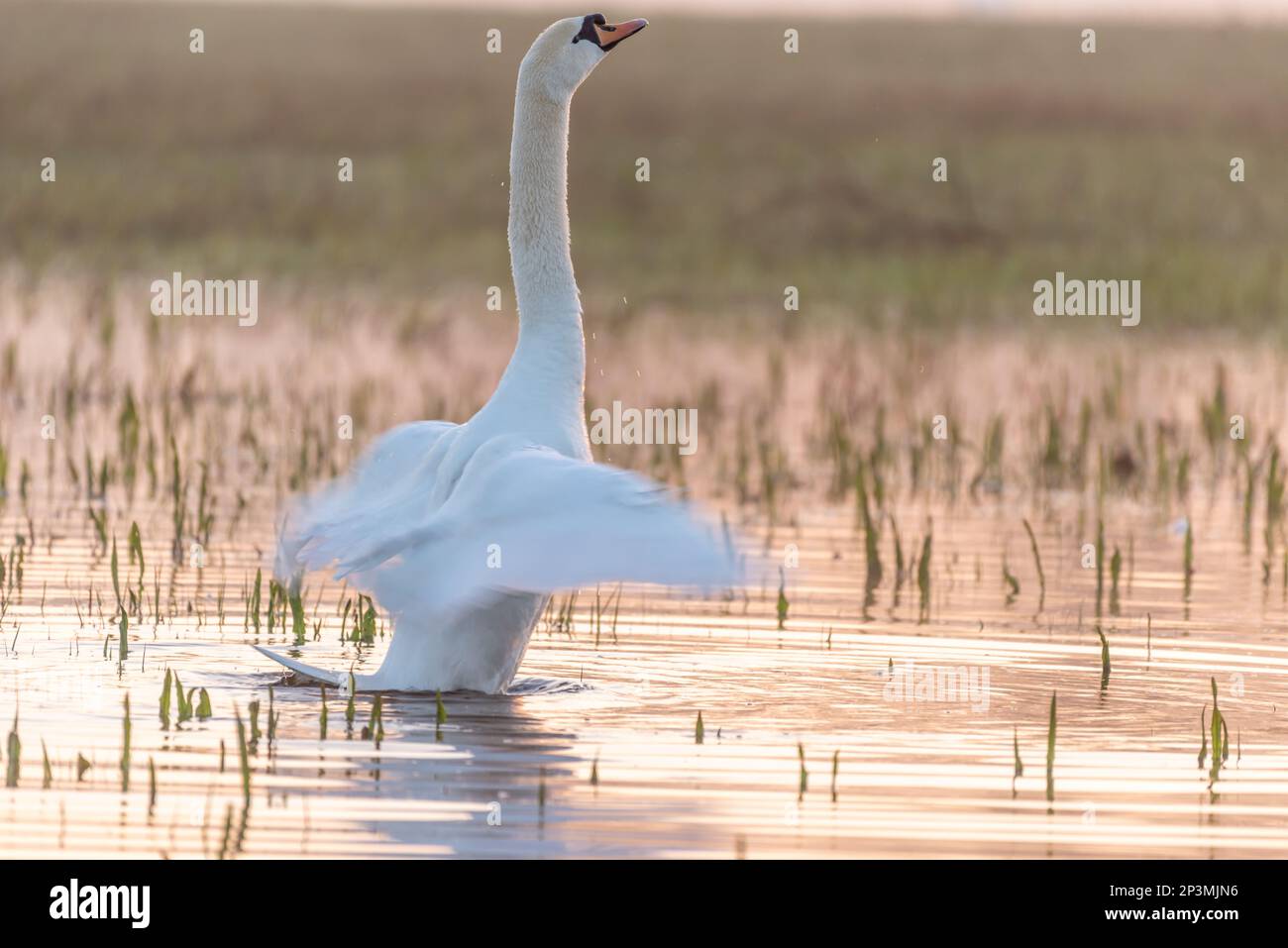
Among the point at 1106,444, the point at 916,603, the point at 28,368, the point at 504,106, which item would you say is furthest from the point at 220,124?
the point at 916,603

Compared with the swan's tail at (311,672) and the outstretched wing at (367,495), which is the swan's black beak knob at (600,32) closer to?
the outstretched wing at (367,495)

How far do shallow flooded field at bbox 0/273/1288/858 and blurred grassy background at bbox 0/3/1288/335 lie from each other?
740 centimetres

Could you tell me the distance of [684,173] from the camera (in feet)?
112

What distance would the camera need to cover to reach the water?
632 cm

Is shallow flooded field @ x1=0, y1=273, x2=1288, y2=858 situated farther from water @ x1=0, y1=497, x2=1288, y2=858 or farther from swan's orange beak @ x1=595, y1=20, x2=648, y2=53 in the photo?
swan's orange beak @ x1=595, y1=20, x2=648, y2=53

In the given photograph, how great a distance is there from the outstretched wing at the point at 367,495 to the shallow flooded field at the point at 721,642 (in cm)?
42

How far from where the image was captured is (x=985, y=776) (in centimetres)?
717

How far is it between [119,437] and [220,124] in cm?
2557

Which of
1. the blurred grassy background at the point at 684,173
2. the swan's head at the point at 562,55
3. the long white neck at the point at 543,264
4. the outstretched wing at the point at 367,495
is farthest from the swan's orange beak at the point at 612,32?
the blurred grassy background at the point at 684,173

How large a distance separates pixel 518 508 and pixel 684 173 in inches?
1070

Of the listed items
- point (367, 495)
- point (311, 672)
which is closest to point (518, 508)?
point (311, 672)

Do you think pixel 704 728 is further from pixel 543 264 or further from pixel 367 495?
pixel 543 264

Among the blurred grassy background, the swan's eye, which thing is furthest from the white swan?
the blurred grassy background

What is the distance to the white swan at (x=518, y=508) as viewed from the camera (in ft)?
23.0
